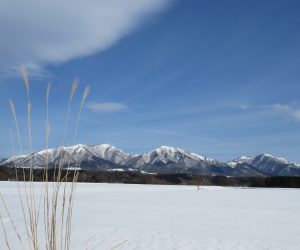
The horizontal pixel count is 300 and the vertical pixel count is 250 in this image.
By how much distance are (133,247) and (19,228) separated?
4180mm

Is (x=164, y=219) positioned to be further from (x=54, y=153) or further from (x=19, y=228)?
(x=54, y=153)

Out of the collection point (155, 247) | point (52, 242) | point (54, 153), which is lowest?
point (155, 247)

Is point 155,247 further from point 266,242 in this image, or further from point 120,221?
point 120,221

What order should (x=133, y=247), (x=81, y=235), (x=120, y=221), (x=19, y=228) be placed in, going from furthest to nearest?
(x=120, y=221)
(x=19, y=228)
(x=81, y=235)
(x=133, y=247)

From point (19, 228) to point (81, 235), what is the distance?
208 centimetres

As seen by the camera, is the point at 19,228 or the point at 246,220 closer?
the point at 19,228

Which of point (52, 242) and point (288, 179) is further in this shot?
point (288, 179)

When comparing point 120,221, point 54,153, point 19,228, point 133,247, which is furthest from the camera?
point 120,221

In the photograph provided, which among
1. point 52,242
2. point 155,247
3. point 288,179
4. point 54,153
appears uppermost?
point 288,179

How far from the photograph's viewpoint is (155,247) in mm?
9172

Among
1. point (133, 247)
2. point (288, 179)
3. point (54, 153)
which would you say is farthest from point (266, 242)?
point (288, 179)

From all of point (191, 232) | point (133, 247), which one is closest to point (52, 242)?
point (133, 247)

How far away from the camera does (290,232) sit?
11930mm

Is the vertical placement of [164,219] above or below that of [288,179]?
below
